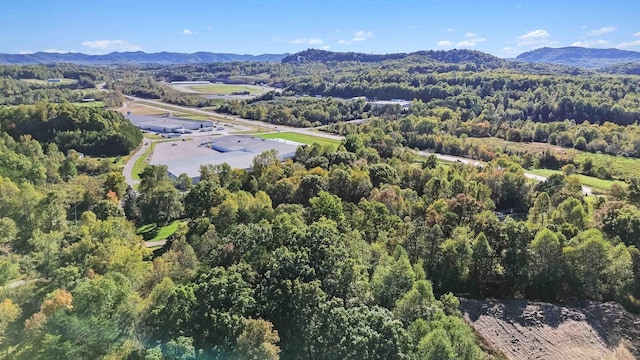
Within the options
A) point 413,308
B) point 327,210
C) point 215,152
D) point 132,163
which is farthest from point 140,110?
point 413,308

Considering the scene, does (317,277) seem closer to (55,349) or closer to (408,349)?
(408,349)

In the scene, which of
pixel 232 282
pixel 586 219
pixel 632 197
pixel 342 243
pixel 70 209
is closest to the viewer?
pixel 232 282

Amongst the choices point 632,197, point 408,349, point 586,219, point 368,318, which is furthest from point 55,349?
point 632,197

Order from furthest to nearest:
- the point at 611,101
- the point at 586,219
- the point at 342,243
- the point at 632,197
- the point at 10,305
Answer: the point at 611,101 < the point at 632,197 < the point at 586,219 < the point at 342,243 < the point at 10,305

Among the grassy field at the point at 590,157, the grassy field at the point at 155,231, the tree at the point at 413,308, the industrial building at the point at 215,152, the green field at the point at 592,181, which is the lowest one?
the green field at the point at 592,181

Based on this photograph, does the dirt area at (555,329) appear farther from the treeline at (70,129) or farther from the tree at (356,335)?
the treeline at (70,129)

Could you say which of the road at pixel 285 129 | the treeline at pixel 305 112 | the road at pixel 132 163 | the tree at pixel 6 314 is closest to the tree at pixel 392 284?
the tree at pixel 6 314
